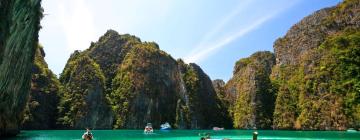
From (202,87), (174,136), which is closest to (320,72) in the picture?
(202,87)

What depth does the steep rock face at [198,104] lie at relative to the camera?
6230 inches

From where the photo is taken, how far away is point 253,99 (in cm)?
16875

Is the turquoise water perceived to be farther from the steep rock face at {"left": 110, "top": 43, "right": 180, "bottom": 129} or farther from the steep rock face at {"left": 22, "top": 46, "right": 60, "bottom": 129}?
the steep rock face at {"left": 110, "top": 43, "right": 180, "bottom": 129}

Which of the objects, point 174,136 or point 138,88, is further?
point 138,88

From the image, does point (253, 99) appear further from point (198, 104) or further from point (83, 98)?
point (83, 98)

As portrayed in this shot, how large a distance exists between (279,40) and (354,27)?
34.3m

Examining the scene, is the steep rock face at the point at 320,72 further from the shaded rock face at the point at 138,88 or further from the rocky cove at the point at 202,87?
the shaded rock face at the point at 138,88

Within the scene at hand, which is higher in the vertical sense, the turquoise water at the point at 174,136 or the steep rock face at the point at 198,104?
the steep rock face at the point at 198,104

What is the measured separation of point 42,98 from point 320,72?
90.1m

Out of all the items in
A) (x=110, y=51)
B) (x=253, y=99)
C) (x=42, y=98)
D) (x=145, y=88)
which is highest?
(x=110, y=51)

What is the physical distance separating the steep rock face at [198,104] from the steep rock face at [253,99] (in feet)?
22.2

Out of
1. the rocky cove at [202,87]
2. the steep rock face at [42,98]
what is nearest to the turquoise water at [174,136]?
the rocky cove at [202,87]

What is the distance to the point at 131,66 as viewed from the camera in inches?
6417

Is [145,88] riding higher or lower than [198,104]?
higher
